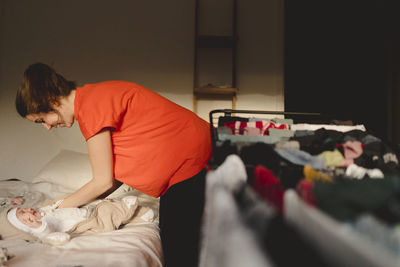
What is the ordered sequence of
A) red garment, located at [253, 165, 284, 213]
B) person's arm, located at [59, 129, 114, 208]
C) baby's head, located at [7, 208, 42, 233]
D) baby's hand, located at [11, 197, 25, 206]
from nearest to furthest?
red garment, located at [253, 165, 284, 213] → person's arm, located at [59, 129, 114, 208] → baby's head, located at [7, 208, 42, 233] → baby's hand, located at [11, 197, 25, 206]

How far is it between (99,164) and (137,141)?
0.57 ft

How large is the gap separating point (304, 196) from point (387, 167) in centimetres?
60

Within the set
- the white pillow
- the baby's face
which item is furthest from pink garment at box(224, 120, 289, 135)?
the white pillow

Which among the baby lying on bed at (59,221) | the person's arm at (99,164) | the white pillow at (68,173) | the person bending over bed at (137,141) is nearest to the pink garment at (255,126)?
the person bending over bed at (137,141)

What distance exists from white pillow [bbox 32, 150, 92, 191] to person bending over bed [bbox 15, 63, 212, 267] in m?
0.81

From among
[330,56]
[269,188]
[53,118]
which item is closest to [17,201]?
[53,118]

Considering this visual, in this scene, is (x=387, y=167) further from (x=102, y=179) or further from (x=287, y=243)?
(x=102, y=179)

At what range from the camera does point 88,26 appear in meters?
2.45

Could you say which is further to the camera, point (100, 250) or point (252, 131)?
point (252, 131)

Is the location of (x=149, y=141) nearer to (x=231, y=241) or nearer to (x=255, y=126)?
(x=255, y=126)

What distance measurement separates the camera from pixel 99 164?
98cm

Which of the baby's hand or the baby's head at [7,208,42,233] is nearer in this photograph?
the baby's head at [7,208,42,233]

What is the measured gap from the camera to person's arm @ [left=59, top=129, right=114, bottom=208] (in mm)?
961

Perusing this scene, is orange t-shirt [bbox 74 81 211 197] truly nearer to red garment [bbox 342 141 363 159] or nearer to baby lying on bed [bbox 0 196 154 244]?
baby lying on bed [bbox 0 196 154 244]
